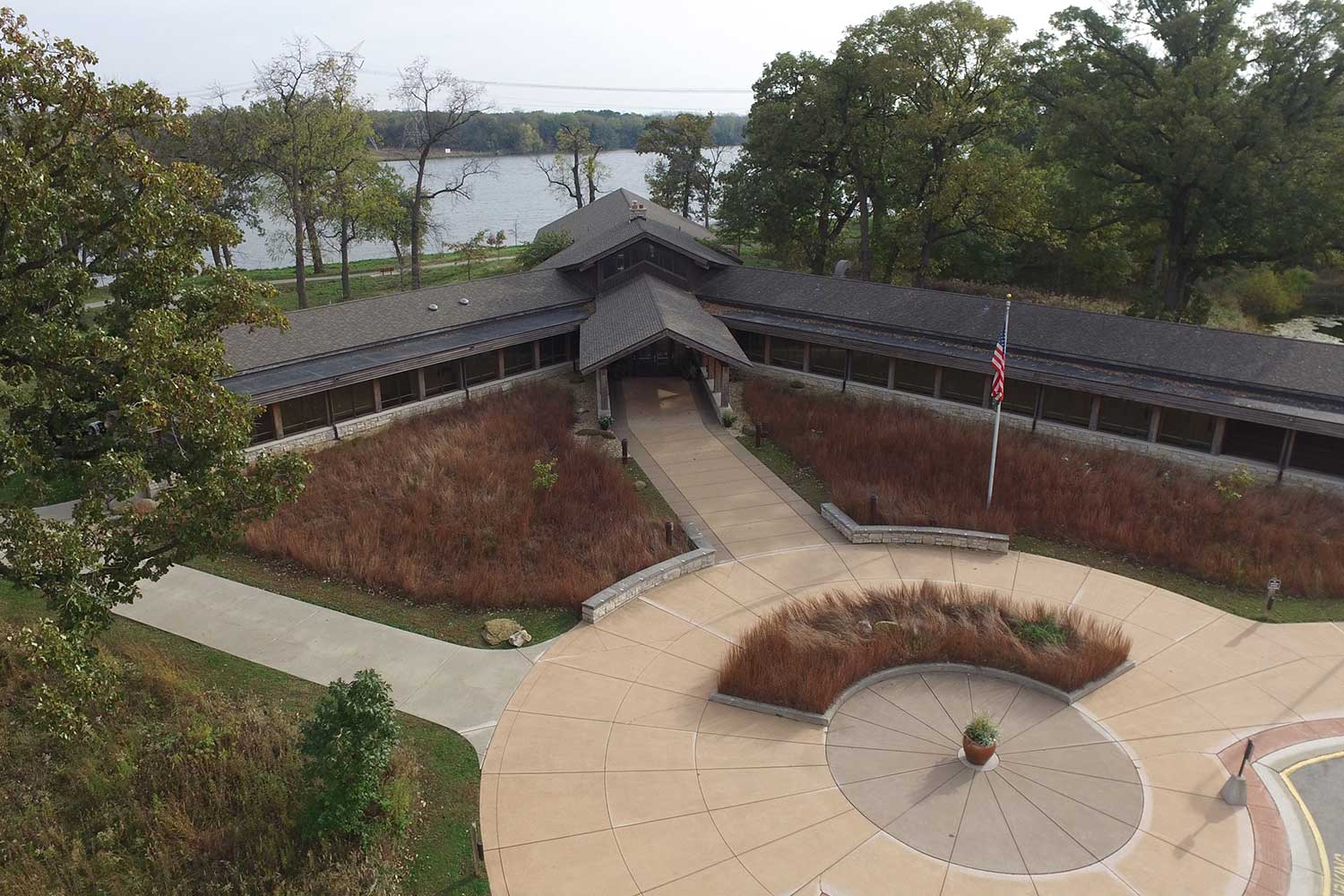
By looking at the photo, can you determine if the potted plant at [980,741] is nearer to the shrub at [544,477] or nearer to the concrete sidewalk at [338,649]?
the concrete sidewalk at [338,649]

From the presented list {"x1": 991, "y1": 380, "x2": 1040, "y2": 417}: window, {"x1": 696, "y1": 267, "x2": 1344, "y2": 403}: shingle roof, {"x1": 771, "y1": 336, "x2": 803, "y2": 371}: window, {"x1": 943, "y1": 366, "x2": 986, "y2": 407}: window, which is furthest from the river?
{"x1": 991, "y1": 380, "x2": 1040, "y2": 417}: window

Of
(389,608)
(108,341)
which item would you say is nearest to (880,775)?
(389,608)

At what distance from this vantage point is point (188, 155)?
51750 millimetres

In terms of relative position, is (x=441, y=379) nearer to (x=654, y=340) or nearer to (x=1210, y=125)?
(x=654, y=340)

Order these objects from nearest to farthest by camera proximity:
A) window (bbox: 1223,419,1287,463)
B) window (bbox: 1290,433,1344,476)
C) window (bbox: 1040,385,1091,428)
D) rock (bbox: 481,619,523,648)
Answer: rock (bbox: 481,619,523,648), window (bbox: 1290,433,1344,476), window (bbox: 1223,419,1287,463), window (bbox: 1040,385,1091,428)

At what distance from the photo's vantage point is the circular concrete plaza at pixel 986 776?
41.2 ft

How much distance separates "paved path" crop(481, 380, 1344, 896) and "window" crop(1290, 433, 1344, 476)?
25.6ft

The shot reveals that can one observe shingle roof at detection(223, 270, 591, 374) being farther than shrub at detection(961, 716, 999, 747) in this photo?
Yes

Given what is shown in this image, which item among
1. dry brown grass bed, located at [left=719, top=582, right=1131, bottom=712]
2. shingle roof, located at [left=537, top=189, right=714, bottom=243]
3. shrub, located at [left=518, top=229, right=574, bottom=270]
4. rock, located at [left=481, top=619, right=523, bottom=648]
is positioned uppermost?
shingle roof, located at [left=537, top=189, right=714, bottom=243]

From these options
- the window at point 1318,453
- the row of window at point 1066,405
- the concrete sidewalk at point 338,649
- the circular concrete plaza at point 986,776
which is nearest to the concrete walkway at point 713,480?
the row of window at point 1066,405

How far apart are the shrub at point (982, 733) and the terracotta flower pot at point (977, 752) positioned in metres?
0.04

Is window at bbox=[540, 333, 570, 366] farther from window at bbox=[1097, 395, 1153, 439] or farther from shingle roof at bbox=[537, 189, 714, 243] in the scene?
window at bbox=[1097, 395, 1153, 439]

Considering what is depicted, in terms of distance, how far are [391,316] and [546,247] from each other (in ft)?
52.5

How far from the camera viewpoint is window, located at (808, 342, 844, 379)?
3269 centimetres
